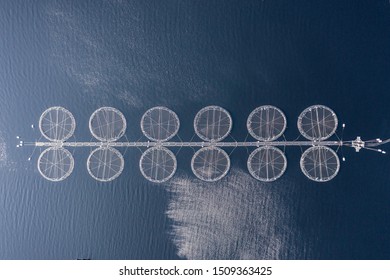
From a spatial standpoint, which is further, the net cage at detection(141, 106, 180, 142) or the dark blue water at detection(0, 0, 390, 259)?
the net cage at detection(141, 106, 180, 142)

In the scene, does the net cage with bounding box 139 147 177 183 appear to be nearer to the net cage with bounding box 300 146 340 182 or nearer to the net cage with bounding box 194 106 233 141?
the net cage with bounding box 194 106 233 141

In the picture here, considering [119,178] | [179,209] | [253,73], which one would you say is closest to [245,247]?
Result: [179,209]

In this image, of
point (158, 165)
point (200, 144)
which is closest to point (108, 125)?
point (158, 165)

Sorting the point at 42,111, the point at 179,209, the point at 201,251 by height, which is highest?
the point at 42,111

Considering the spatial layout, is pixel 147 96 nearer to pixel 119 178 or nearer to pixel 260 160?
pixel 119 178

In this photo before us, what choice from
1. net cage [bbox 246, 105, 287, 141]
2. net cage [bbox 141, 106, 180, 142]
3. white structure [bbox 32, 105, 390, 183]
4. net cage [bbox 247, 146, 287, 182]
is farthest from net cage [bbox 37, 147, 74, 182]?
net cage [bbox 246, 105, 287, 141]
